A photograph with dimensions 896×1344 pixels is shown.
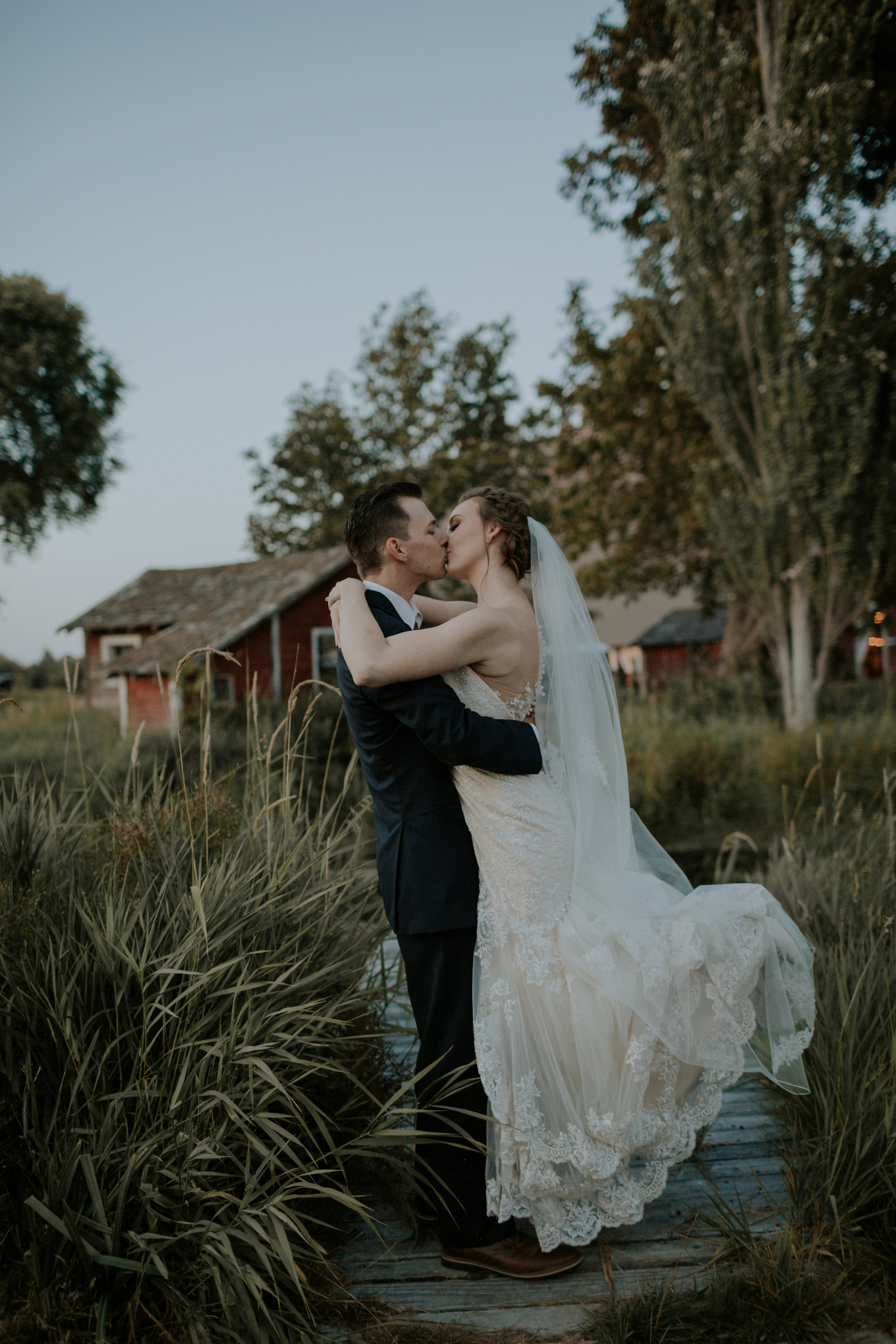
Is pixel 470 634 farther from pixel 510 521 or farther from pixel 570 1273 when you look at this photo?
pixel 570 1273

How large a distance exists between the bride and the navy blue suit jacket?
6 centimetres

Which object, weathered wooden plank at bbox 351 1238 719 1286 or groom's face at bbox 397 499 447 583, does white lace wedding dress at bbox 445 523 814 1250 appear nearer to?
weathered wooden plank at bbox 351 1238 719 1286

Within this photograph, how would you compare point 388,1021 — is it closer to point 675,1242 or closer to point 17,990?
point 675,1242

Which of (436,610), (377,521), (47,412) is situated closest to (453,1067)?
(436,610)

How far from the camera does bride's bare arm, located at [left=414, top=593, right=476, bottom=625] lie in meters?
2.80

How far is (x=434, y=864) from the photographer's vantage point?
223 centimetres

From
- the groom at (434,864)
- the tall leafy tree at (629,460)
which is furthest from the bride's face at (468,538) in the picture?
the tall leafy tree at (629,460)

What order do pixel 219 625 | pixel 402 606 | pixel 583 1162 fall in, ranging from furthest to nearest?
pixel 219 625
pixel 402 606
pixel 583 1162

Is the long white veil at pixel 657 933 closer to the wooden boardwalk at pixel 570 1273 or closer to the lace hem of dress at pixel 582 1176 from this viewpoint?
the lace hem of dress at pixel 582 1176

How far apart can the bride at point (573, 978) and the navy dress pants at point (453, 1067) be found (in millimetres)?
57

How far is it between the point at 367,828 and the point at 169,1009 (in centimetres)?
379

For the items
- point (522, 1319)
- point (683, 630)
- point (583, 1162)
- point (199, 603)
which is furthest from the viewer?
point (683, 630)

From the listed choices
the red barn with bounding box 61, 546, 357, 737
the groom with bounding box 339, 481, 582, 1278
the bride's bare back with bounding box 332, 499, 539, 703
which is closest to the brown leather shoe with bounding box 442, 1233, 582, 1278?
the groom with bounding box 339, 481, 582, 1278

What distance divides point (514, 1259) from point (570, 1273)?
16 centimetres
